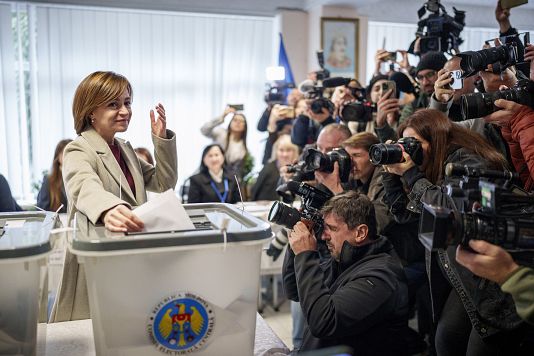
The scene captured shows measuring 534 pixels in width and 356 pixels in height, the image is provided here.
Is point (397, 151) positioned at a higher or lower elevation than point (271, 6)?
lower

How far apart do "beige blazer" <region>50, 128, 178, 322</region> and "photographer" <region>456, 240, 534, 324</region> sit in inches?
30.7

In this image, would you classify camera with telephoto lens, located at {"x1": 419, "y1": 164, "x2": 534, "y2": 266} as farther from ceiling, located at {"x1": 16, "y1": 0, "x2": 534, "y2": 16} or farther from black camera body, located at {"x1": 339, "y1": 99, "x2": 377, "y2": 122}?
ceiling, located at {"x1": 16, "y1": 0, "x2": 534, "y2": 16}

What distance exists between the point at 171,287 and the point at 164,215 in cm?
15

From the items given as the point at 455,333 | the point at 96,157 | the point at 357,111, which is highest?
the point at 357,111

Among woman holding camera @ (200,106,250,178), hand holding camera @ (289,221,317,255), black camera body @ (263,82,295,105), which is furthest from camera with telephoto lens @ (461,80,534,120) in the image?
black camera body @ (263,82,295,105)

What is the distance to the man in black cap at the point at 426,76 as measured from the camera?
8.76 ft

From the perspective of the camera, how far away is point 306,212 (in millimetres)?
1794

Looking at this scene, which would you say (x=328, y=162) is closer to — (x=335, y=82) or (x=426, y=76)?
(x=426, y=76)

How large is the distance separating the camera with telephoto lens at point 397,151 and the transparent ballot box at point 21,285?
1.12m

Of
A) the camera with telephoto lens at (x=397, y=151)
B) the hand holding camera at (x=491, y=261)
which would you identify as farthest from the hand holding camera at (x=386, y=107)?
the hand holding camera at (x=491, y=261)

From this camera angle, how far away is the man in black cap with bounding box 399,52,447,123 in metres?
2.67

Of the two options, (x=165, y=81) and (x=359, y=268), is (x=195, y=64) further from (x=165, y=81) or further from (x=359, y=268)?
(x=359, y=268)

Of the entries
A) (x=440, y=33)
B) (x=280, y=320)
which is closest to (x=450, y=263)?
(x=440, y=33)

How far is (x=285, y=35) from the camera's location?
18.1 ft
